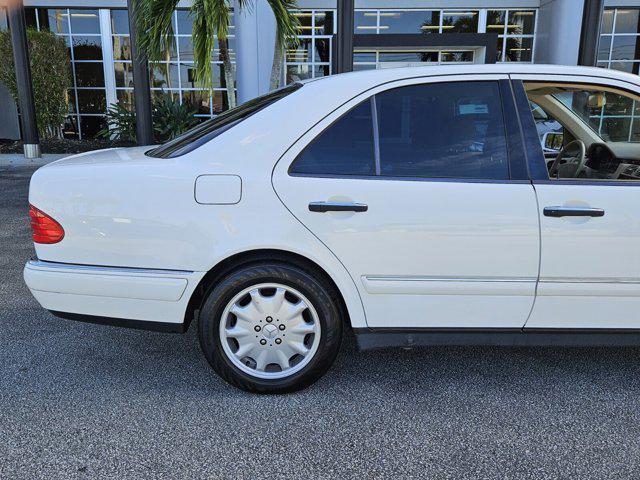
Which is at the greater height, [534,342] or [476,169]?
[476,169]

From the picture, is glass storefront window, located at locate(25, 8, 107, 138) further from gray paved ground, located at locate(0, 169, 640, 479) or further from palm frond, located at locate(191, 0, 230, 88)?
gray paved ground, located at locate(0, 169, 640, 479)

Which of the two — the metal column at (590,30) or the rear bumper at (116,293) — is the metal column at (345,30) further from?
the rear bumper at (116,293)

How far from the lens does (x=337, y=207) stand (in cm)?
281

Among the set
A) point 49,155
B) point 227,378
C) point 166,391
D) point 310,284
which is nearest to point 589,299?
point 310,284

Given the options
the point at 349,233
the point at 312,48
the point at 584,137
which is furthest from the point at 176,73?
the point at 349,233

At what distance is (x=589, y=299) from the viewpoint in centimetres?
292

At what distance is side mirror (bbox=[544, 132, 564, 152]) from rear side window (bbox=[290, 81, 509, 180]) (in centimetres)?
132

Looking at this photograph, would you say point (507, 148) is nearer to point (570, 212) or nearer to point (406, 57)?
point (570, 212)

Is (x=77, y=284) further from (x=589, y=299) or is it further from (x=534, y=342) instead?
(x=589, y=299)

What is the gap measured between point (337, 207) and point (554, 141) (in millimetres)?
2234

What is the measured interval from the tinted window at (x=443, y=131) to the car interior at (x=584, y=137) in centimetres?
67

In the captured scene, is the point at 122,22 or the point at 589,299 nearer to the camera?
the point at 589,299

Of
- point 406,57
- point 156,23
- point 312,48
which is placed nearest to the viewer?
point 156,23

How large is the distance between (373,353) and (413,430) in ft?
2.97
